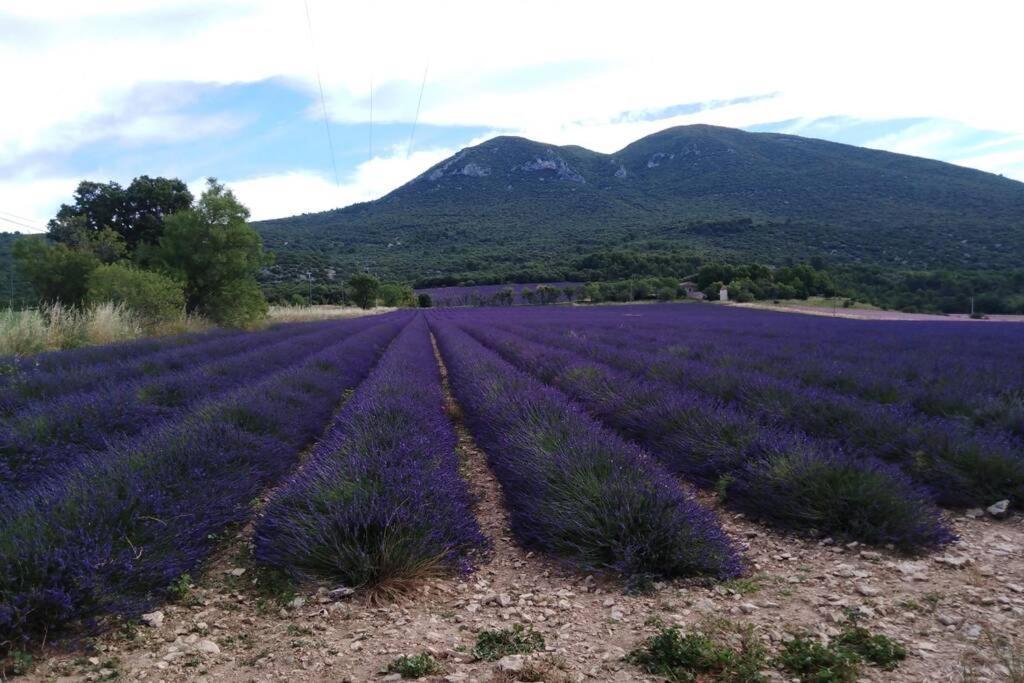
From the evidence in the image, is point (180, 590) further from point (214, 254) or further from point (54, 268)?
point (214, 254)

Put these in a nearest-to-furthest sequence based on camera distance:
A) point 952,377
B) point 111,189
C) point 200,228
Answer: point 952,377, point 200,228, point 111,189

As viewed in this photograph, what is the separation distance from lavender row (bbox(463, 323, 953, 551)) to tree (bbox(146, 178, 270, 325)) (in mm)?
20905

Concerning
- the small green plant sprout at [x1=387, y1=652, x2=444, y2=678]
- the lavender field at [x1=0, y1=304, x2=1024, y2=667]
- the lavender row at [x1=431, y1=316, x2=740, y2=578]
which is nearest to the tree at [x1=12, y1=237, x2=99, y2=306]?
the lavender field at [x1=0, y1=304, x2=1024, y2=667]

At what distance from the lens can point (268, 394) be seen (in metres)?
6.64

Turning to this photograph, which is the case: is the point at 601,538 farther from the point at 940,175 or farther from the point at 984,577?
the point at 940,175

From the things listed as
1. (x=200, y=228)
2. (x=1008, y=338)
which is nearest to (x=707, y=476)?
(x=1008, y=338)

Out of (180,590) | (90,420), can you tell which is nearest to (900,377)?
(180,590)

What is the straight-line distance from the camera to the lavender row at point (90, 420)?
4301 millimetres

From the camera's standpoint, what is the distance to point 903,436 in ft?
15.0

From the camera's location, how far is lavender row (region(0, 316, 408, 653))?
2.26 m

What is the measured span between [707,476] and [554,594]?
2.30 m

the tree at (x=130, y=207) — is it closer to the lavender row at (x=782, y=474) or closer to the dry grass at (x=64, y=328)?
the dry grass at (x=64, y=328)

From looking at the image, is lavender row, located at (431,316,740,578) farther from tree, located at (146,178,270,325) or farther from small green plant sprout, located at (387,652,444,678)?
tree, located at (146,178,270,325)

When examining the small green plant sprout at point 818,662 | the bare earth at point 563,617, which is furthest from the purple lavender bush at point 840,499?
the small green plant sprout at point 818,662
